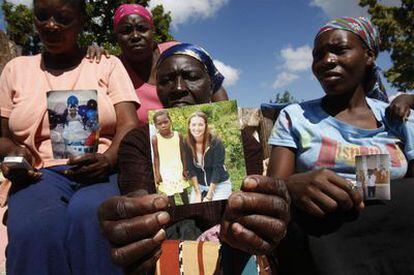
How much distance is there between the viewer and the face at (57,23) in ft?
6.37

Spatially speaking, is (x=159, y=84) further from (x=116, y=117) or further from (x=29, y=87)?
(x=29, y=87)

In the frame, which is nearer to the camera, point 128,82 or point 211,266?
point 211,266

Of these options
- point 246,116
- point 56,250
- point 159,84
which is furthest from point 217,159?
point 246,116

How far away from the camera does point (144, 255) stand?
3.63 ft

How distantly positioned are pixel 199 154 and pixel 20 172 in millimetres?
958

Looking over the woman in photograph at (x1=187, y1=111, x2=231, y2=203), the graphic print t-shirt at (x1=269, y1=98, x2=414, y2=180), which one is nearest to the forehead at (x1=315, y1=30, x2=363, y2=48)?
the graphic print t-shirt at (x1=269, y1=98, x2=414, y2=180)

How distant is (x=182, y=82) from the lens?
164 centimetres

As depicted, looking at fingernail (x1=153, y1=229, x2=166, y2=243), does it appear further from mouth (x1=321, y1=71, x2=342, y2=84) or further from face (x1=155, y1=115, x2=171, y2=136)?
mouth (x1=321, y1=71, x2=342, y2=84)

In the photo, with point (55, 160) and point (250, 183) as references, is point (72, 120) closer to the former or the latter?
point (55, 160)

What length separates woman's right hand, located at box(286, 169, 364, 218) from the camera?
1.23m

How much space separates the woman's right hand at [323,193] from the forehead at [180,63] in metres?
0.65

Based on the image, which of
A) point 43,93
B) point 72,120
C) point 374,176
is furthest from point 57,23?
point 374,176

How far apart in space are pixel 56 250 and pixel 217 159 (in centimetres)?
89

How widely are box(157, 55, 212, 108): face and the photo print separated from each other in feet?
1.09
